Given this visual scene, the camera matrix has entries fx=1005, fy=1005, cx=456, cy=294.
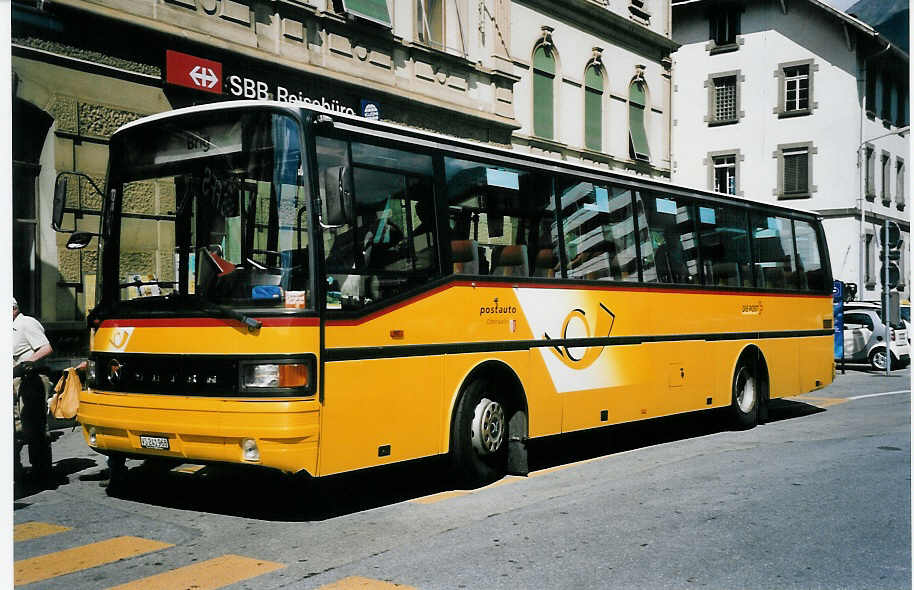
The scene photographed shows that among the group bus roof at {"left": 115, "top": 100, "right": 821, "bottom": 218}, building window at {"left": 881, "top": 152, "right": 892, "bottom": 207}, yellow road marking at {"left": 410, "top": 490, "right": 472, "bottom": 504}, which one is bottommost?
yellow road marking at {"left": 410, "top": 490, "right": 472, "bottom": 504}

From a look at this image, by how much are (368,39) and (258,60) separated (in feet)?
9.96

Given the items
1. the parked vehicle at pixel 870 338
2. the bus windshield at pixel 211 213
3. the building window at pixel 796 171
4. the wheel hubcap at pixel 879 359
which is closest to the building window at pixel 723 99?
the building window at pixel 796 171

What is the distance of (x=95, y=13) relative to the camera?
13.2 meters

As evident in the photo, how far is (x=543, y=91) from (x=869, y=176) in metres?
7.54

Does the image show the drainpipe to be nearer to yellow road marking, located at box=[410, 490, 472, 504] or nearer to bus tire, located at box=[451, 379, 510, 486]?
bus tire, located at box=[451, 379, 510, 486]

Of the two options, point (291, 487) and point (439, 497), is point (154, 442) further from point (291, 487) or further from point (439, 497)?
point (439, 497)

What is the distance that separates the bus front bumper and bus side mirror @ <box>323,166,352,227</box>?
1.29 metres

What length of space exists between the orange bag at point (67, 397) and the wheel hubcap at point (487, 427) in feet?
11.2

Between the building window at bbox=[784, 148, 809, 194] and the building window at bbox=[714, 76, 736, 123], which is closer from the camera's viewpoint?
the building window at bbox=[784, 148, 809, 194]

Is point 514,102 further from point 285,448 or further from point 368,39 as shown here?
point 285,448

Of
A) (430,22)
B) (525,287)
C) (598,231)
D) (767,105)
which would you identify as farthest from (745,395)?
(767,105)

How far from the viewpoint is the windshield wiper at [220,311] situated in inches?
277

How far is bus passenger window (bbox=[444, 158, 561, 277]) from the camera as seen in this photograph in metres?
8.80

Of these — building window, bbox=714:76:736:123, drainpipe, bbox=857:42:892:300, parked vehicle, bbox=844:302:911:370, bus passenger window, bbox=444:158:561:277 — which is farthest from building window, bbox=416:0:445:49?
building window, bbox=714:76:736:123
